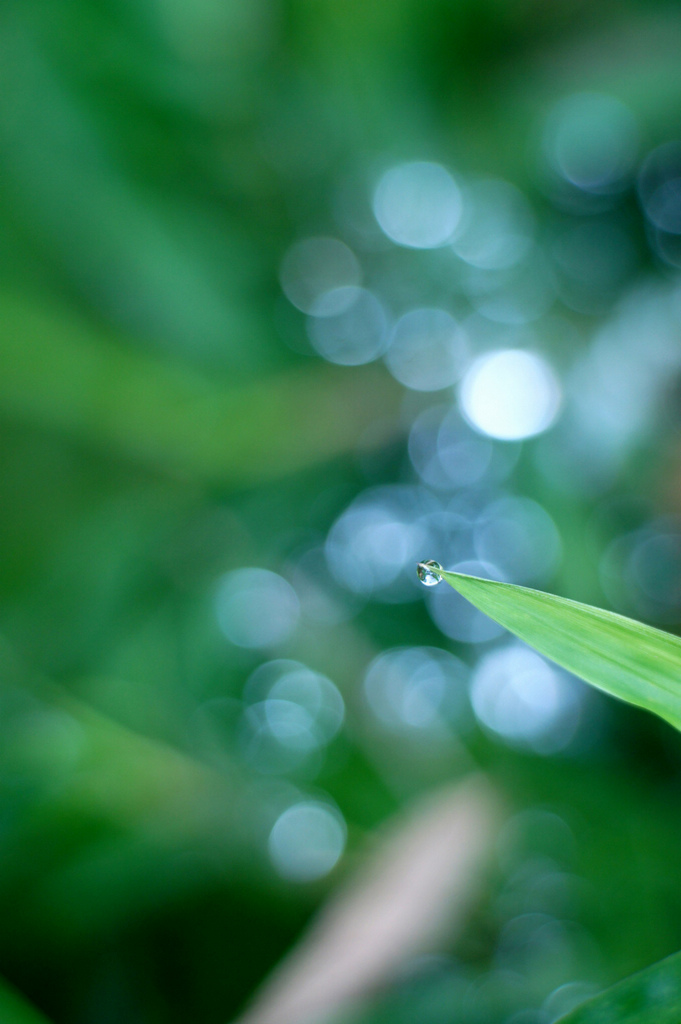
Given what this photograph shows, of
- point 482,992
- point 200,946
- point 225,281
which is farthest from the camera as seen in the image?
point 225,281

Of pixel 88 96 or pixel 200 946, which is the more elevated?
pixel 88 96

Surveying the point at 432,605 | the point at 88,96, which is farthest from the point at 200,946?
the point at 88,96

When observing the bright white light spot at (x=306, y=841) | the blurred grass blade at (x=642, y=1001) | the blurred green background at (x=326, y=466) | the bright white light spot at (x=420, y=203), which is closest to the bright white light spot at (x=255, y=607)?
the blurred green background at (x=326, y=466)

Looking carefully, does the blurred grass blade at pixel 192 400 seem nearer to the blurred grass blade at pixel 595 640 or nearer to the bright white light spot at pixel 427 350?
the bright white light spot at pixel 427 350

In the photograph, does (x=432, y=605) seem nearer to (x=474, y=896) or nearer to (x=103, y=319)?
(x=474, y=896)

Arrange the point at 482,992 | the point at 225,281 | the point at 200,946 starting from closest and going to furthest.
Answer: the point at 482,992
the point at 200,946
the point at 225,281

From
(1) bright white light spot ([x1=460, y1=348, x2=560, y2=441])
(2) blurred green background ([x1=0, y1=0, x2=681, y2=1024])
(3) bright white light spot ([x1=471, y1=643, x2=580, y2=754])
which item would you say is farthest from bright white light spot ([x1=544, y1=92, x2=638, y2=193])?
(3) bright white light spot ([x1=471, y1=643, x2=580, y2=754])

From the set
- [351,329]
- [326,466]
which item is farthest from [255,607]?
[351,329]
